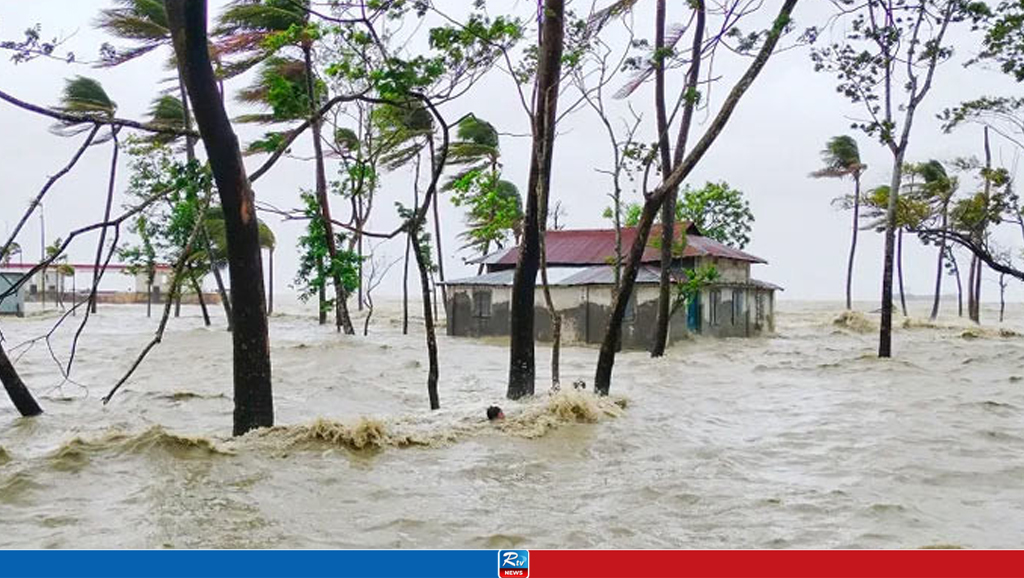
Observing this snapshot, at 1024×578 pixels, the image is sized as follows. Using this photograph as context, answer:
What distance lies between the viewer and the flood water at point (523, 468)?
5223 mm

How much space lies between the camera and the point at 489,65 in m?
10.6

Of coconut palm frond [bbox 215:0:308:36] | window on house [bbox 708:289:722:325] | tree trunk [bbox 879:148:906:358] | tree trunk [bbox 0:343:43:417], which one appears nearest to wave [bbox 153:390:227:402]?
tree trunk [bbox 0:343:43:417]

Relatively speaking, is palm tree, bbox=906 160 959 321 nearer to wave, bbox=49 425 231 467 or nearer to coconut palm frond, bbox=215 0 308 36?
coconut palm frond, bbox=215 0 308 36

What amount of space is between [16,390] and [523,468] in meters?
5.89

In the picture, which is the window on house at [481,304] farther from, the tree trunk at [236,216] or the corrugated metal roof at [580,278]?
the tree trunk at [236,216]

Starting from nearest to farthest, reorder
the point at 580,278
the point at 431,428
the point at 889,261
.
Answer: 1. the point at 431,428
2. the point at 889,261
3. the point at 580,278

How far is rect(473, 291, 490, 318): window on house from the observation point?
27.7m

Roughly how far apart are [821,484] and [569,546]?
2.56 m

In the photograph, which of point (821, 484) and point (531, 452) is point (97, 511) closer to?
point (531, 452)

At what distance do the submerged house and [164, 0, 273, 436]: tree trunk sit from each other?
16385mm

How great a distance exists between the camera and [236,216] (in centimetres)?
732
